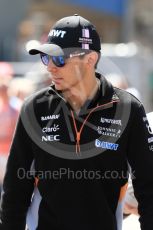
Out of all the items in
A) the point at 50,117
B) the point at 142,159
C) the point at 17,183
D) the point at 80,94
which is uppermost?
the point at 80,94

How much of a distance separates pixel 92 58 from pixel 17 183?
2.74 feet

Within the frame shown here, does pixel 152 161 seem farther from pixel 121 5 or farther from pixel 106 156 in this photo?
pixel 121 5

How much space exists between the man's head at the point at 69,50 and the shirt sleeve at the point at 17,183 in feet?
1.23

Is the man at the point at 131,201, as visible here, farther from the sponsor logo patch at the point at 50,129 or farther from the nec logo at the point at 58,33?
the nec logo at the point at 58,33

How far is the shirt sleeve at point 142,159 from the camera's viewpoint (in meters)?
3.73

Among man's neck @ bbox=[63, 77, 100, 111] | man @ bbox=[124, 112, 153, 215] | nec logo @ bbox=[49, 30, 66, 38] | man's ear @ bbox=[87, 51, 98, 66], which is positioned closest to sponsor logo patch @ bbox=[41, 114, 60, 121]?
man's neck @ bbox=[63, 77, 100, 111]

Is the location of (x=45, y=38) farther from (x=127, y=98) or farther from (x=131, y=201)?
(x=127, y=98)

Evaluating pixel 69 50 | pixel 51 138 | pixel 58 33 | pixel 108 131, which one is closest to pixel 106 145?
pixel 108 131

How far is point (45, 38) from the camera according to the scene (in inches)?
346

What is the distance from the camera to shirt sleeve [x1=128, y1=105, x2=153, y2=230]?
3.73 meters

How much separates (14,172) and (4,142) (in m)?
4.06

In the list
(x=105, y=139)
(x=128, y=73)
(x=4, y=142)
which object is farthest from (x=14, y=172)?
(x=128, y=73)

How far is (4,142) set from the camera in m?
7.91

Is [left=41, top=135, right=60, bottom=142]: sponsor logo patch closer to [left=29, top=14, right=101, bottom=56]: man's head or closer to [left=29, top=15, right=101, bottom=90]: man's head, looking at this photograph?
[left=29, top=15, right=101, bottom=90]: man's head
